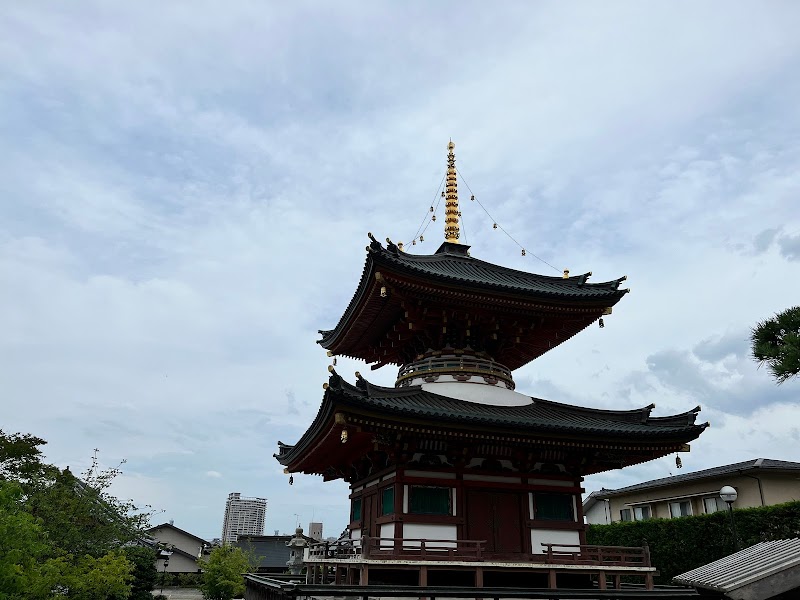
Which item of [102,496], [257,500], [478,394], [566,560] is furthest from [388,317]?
[257,500]

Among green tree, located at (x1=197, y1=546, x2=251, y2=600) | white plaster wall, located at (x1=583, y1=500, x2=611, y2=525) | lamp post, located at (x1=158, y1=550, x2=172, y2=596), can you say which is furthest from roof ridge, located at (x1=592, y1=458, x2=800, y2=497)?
lamp post, located at (x1=158, y1=550, x2=172, y2=596)

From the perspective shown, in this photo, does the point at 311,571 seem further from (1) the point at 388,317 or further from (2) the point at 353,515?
(1) the point at 388,317

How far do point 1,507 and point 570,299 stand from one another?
1753 centimetres

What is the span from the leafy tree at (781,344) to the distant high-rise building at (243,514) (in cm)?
17884

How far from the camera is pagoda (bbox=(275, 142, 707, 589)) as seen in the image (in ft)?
56.3

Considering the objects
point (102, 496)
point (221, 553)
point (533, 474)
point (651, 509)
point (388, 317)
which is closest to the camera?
point (533, 474)

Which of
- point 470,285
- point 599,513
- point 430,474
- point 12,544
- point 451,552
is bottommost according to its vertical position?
point 12,544

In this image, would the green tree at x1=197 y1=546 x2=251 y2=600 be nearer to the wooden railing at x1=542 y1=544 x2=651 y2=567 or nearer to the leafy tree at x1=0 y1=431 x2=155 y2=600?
the leafy tree at x1=0 y1=431 x2=155 y2=600

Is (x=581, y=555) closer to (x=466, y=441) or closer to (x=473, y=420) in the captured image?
(x=466, y=441)

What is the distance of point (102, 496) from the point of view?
1368 inches

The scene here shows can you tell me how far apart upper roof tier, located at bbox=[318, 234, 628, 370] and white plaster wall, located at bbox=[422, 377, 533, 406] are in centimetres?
141

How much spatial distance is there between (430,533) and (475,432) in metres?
3.25

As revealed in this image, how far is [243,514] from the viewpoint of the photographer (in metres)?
182

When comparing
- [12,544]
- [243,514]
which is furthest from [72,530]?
[243,514]
